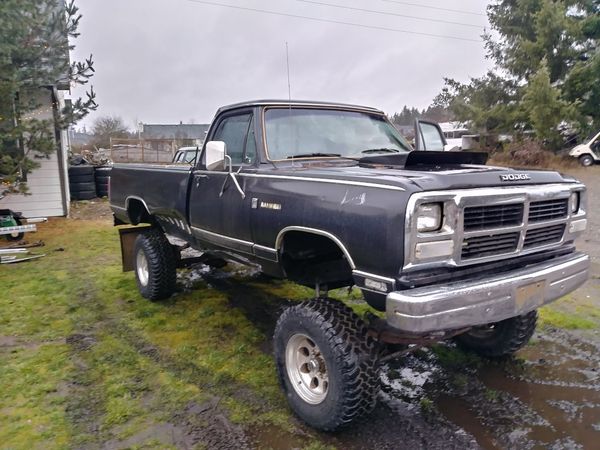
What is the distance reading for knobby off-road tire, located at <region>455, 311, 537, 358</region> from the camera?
3.77m

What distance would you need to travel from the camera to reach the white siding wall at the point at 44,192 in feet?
35.1

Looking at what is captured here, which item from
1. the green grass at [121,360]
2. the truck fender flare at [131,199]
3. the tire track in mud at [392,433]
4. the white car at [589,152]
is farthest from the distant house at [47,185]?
the white car at [589,152]

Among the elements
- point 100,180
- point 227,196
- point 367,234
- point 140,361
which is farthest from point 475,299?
point 100,180

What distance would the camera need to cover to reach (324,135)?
4078 mm

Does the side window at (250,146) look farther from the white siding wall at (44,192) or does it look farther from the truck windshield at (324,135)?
the white siding wall at (44,192)

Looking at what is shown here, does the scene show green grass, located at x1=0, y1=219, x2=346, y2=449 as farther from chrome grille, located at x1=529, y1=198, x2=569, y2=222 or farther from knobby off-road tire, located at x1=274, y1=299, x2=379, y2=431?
chrome grille, located at x1=529, y1=198, x2=569, y2=222

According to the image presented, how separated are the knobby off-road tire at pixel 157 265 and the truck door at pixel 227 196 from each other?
1090mm

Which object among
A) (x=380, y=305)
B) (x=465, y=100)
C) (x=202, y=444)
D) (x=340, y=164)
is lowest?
(x=202, y=444)

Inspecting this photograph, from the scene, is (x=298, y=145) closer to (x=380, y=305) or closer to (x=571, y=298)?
(x=380, y=305)

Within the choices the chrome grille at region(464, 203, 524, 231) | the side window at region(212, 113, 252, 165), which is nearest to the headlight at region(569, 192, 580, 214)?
the chrome grille at region(464, 203, 524, 231)

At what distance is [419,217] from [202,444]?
189 centimetres

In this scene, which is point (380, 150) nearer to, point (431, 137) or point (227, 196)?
point (431, 137)

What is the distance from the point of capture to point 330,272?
3422mm

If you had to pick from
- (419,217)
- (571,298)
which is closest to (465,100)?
(571,298)
